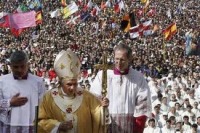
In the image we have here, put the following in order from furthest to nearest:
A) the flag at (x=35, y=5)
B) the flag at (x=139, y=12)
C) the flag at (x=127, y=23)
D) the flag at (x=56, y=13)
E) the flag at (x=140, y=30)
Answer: the flag at (x=35, y=5)
the flag at (x=139, y=12)
the flag at (x=56, y=13)
the flag at (x=140, y=30)
the flag at (x=127, y=23)

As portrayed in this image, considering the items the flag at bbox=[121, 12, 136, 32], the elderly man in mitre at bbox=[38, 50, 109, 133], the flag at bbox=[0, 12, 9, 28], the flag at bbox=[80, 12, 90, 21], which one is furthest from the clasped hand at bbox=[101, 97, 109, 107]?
the flag at bbox=[80, 12, 90, 21]

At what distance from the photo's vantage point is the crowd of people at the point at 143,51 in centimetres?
1581

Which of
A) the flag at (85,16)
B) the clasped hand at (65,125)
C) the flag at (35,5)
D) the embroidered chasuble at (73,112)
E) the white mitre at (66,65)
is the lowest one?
the clasped hand at (65,125)

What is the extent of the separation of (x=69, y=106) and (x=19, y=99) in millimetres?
833

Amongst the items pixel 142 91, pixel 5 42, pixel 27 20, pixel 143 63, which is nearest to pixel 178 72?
pixel 143 63

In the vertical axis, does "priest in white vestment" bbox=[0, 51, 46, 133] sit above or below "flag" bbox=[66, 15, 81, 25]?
below

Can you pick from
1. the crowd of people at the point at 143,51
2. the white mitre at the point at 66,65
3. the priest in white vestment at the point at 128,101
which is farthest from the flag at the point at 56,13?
the white mitre at the point at 66,65

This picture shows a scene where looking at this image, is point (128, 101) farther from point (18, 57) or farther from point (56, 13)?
point (56, 13)

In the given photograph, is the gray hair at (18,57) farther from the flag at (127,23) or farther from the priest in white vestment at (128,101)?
the flag at (127,23)

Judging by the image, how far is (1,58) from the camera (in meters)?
23.0

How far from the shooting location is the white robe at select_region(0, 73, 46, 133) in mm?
6914

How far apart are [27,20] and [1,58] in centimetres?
219

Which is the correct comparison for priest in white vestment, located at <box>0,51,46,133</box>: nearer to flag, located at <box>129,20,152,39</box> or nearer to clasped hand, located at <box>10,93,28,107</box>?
clasped hand, located at <box>10,93,28,107</box>

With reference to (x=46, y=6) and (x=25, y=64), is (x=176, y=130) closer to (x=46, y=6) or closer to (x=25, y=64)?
(x=25, y=64)
